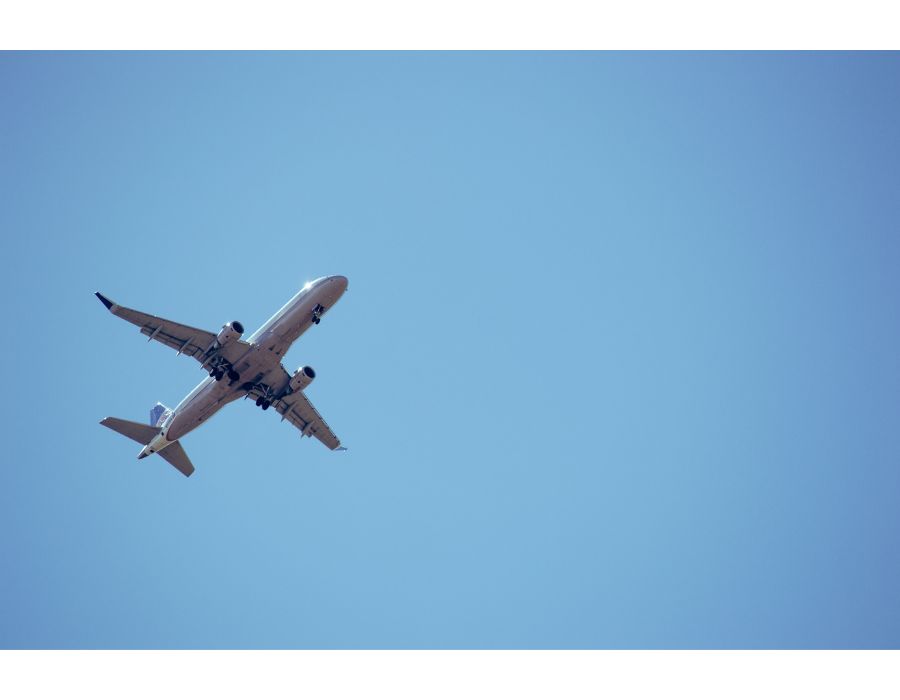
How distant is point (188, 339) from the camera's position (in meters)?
57.9

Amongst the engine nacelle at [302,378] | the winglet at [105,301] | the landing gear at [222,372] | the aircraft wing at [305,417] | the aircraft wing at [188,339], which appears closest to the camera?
the winglet at [105,301]

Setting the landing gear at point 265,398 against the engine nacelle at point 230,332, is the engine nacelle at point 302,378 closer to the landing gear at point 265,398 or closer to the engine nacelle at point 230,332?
the landing gear at point 265,398

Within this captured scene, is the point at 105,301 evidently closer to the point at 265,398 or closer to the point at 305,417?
the point at 265,398

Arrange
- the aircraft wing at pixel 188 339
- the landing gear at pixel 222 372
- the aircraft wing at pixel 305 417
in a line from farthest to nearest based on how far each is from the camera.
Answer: the aircraft wing at pixel 305 417, the landing gear at pixel 222 372, the aircraft wing at pixel 188 339

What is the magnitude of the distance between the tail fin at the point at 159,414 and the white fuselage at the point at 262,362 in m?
0.96

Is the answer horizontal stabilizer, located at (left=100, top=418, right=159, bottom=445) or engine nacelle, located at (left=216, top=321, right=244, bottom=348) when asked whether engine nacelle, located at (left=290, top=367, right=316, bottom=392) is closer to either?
engine nacelle, located at (left=216, top=321, right=244, bottom=348)

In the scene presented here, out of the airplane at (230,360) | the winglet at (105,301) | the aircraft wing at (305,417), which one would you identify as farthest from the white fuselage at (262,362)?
the winglet at (105,301)

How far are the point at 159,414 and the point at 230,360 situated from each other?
8.93 metres

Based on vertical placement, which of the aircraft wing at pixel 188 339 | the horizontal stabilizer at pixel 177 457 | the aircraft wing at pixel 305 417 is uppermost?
the aircraft wing at pixel 305 417

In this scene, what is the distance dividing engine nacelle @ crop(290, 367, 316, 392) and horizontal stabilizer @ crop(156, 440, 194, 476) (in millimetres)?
10141

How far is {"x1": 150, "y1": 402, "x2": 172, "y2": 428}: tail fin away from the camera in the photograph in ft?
205

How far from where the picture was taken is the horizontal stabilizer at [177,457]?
6456cm

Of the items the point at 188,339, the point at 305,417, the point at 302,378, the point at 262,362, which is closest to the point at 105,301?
the point at 188,339
